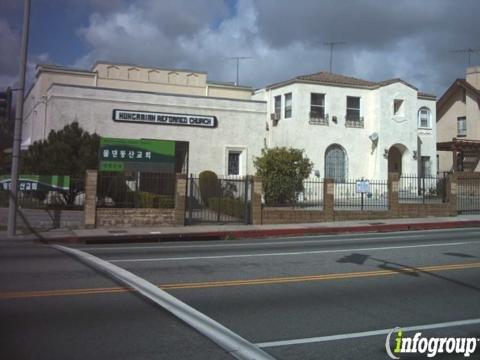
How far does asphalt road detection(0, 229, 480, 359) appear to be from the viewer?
5824 millimetres

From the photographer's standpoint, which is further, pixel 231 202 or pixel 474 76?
pixel 474 76

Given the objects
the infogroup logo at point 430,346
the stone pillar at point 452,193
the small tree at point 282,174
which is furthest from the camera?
the stone pillar at point 452,193

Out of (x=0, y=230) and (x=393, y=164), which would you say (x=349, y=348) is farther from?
(x=393, y=164)

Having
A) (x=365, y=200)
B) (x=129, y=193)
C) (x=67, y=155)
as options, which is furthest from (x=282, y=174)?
(x=67, y=155)

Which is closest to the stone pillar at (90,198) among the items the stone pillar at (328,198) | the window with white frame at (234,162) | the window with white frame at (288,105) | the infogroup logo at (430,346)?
the stone pillar at (328,198)

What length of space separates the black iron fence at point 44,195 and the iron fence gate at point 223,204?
14.9 feet

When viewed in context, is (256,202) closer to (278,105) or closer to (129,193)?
(129,193)

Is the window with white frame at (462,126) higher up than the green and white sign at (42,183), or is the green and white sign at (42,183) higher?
the window with white frame at (462,126)

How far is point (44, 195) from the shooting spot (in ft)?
70.0

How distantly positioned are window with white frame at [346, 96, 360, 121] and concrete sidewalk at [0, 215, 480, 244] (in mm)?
11359

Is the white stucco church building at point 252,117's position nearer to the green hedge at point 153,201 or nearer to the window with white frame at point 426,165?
the window with white frame at point 426,165

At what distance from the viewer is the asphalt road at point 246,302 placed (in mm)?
5824

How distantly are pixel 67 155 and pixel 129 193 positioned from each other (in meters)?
3.68

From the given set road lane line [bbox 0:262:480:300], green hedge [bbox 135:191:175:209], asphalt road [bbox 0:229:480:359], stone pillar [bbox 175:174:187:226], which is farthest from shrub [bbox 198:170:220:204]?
road lane line [bbox 0:262:480:300]
